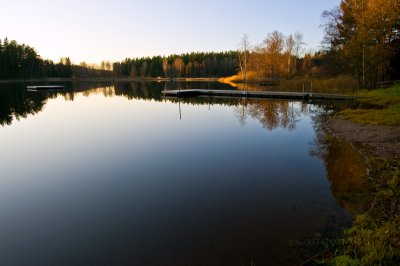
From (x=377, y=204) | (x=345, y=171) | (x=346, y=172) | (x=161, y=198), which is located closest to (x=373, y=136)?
(x=345, y=171)

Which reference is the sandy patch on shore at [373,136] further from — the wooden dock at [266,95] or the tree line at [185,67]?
the tree line at [185,67]

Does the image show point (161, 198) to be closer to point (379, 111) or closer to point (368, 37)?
point (379, 111)

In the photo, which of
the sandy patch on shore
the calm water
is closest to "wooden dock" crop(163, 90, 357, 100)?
the sandy patch on shore

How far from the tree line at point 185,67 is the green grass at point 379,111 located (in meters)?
90.8

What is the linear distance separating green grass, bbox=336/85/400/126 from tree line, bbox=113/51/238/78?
90.8 metres

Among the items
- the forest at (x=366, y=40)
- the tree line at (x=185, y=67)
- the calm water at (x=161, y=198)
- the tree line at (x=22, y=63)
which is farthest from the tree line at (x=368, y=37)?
the tree line at (x=22, y=63)

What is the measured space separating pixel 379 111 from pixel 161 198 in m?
18.6

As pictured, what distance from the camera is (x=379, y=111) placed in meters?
20.8

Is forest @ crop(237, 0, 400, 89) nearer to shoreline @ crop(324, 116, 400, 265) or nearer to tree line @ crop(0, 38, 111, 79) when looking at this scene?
shoreline @ crop(324, 116, 400, 265)

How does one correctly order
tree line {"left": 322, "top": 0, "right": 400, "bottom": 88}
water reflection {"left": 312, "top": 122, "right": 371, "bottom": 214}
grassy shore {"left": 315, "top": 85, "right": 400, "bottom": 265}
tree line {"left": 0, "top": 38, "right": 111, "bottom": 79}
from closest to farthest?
grassy shore {"left": 315, "top": 85, "right": 400, "bottom": 265} → water reflection {"left": 312, "top": 122, "right": 371, "bottom": 214} → tree line {"left": 322, "top": 0, "right": 400, "bottom": 88} → tree line {"left": 0, "top": 38, "right": 111, "bottom": 79}

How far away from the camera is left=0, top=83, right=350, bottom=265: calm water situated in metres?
6.39

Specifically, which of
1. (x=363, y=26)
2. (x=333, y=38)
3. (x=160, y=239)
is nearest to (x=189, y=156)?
(x=160, y=239)

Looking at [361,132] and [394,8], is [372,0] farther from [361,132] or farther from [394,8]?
[361,132]

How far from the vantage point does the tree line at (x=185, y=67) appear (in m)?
135
